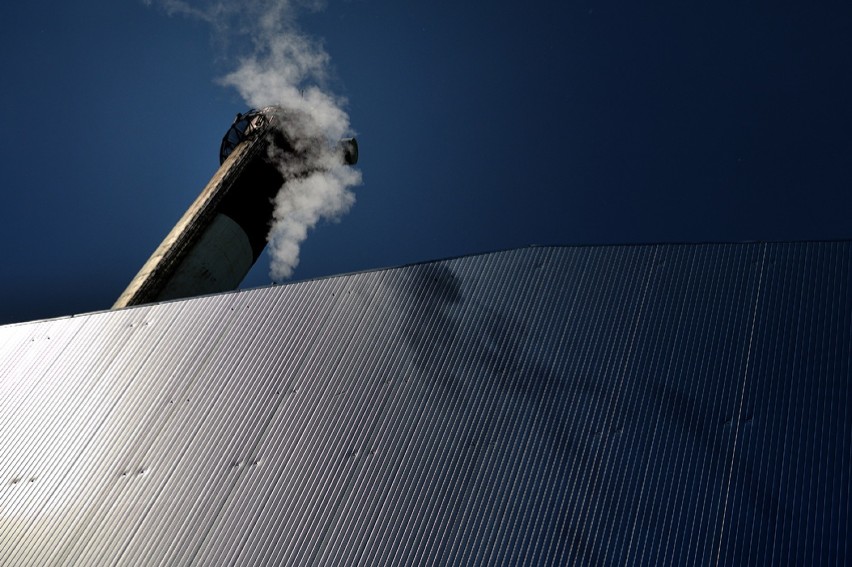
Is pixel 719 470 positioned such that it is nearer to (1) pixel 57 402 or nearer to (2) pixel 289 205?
(1) pixel 57 402

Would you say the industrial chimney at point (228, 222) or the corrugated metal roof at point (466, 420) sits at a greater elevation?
the industrial chimney at point (228, 222)

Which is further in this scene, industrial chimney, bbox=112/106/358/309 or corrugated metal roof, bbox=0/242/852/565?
industrial chimney, bbox=112/106/358/309

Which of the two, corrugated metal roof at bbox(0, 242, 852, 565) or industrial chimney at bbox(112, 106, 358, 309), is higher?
industrial chimney at bbox(112, 106, 358, 309)

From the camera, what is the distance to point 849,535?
5.99m

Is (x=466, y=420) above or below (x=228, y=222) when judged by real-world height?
below

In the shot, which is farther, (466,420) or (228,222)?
(228,222)

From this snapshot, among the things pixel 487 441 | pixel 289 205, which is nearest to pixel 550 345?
pixel 487 441

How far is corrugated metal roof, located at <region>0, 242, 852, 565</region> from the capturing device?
6637 mm

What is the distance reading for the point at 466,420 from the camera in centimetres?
795

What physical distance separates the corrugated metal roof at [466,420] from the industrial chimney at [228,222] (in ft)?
20.0

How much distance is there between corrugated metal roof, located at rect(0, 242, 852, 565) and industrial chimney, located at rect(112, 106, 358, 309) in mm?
6084

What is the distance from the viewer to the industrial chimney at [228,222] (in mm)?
16797

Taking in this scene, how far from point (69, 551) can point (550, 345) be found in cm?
805

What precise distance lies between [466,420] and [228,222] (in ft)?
46.3
